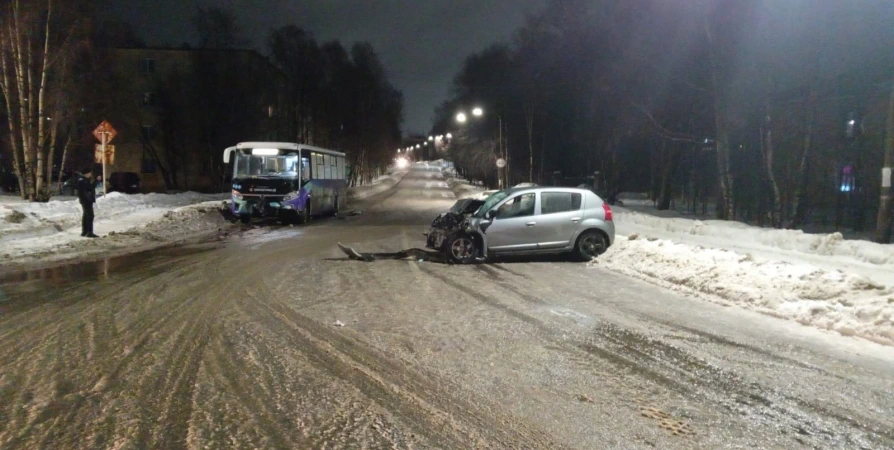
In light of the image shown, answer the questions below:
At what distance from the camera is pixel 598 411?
190 inches

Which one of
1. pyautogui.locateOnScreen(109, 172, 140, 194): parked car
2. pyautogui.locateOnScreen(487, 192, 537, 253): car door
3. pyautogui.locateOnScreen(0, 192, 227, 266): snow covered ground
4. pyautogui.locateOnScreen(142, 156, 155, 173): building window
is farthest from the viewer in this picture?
pyautogui.locateOnScreen(142, 156, 155, 173): building window

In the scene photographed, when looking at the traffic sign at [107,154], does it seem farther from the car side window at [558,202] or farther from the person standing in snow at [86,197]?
the car side window at [558,202]

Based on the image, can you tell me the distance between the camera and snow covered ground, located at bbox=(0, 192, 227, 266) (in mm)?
14414

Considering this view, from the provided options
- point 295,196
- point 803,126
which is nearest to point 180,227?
point 295,196

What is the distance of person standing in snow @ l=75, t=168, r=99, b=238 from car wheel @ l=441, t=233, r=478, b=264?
978 centimetres

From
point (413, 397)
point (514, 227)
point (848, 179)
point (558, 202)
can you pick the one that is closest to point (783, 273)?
point (558, 202)

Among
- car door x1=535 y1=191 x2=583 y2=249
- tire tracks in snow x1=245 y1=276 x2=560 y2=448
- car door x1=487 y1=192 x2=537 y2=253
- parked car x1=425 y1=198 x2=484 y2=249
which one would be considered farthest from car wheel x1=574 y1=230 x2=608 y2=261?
tire tracks in snow x1=245 y1=276 x2=560 y2=448

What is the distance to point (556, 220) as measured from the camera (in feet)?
43.1

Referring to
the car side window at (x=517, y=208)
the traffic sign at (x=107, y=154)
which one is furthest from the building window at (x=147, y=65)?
the car side window at (x=517, y=208)

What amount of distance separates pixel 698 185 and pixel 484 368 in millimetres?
34563

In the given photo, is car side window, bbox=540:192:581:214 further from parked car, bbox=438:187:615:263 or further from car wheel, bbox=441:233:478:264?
car wheel, bbox=441:233:478:264

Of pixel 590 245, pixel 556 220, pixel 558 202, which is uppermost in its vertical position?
pixel 558 202

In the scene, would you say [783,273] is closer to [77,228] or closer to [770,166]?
[770,166]

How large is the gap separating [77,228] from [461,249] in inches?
502
